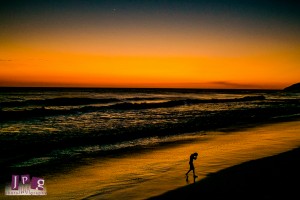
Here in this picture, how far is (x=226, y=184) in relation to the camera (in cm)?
740

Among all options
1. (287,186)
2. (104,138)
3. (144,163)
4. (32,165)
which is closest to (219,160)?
(144,163)

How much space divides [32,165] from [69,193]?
155 inches

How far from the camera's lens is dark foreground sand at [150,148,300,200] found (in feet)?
21.1
